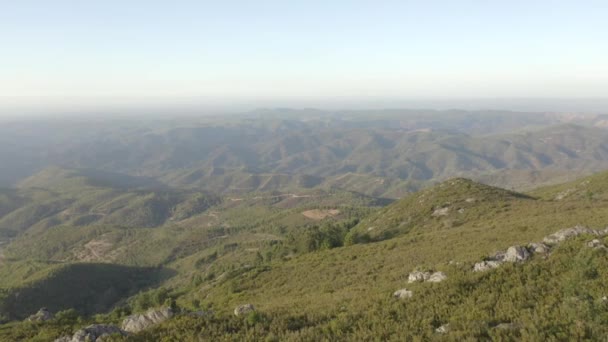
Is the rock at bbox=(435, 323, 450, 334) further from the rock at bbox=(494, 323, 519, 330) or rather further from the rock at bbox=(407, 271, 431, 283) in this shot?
the rock at bbox=(407, 271, 431, 283)

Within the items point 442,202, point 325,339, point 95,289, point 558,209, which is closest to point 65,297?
point 95,289

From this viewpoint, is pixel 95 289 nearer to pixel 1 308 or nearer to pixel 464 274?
pixel 1 308

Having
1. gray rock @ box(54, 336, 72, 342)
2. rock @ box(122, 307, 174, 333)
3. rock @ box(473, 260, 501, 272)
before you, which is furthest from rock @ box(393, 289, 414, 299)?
gray rock @ box(54, 336, 72, 342)

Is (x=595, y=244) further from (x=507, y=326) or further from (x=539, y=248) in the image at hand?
(x=507, y=326)

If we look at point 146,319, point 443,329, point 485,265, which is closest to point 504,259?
point 485,265

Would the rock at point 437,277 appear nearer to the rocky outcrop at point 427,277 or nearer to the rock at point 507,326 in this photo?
the rocky outcrop at point 427,277

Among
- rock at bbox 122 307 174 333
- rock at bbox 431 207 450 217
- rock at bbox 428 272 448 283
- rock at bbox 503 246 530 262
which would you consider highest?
rock at bbox 503 246 530 262

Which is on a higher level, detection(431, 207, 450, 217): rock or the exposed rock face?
the exposed rock face
